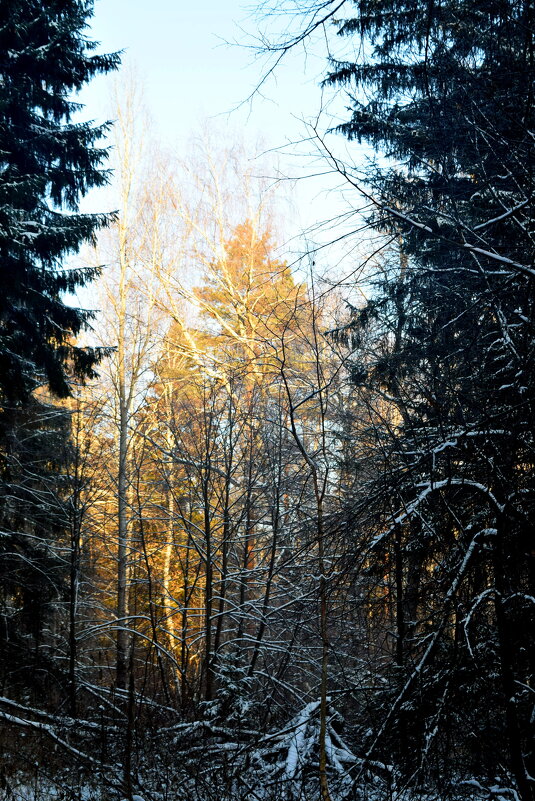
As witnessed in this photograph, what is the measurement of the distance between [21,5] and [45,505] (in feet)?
28.1

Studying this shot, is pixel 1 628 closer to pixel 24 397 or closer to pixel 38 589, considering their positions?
pixel 38 589

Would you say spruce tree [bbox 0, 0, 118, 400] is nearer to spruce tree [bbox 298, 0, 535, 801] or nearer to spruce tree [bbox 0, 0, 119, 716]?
spruce tree [bbox 0, 0, 119, 716]

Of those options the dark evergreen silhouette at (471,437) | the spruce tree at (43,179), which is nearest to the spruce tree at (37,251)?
the spruce tree at (43,179)

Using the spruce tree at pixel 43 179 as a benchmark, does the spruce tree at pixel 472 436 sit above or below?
below

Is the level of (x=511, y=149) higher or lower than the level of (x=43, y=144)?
lower

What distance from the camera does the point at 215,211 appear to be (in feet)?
55.6

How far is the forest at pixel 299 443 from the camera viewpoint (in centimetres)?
368

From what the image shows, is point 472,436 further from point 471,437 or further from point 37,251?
point 37,251

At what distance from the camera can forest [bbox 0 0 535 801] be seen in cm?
368

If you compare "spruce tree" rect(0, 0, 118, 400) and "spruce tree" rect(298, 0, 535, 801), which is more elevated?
"spruce tree" rect(0, 0, 118, 400)

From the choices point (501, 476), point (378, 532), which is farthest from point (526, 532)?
point (378, 532)

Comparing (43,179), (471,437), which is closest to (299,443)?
(471,437)

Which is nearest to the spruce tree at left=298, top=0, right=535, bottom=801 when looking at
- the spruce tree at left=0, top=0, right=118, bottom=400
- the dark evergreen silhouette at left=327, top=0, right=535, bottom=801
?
the dark evergreen silhouette at left=327, top=0, right=535, bottom=801

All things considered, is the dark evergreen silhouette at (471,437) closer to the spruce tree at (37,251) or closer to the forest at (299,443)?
the forest at (299,443)
